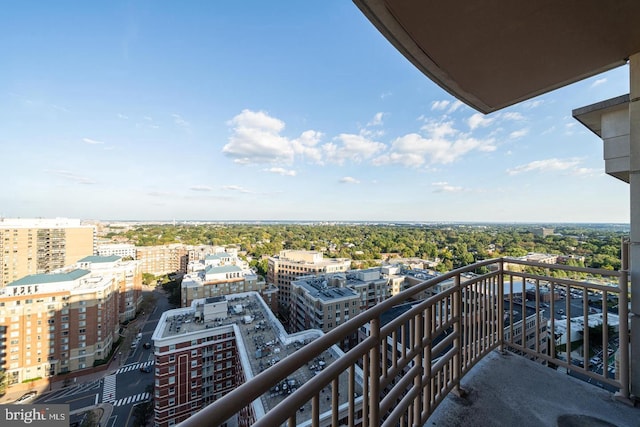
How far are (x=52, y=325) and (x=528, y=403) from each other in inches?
726

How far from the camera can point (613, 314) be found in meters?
1.90

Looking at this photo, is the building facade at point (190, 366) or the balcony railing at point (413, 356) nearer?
the balcony railing at point (413, 356)

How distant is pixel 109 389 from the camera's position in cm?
1091

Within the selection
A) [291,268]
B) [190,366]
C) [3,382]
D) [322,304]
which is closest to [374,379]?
[190,366]

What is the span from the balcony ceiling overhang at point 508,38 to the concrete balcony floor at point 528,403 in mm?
2162

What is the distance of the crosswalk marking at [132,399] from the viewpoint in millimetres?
9944

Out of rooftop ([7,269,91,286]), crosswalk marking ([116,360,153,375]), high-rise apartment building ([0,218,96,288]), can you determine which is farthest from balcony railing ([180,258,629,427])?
high-rise apartment building ([0,218,96,288])

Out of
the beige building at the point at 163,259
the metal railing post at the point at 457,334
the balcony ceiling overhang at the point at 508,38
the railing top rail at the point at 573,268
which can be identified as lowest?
the beige building at the point at 163,259

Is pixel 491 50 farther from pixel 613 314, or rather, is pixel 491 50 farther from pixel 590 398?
pixel 590 398

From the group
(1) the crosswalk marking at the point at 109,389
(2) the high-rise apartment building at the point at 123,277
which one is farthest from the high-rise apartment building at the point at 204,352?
(2) the high-rise apartment building at the point at 123,277

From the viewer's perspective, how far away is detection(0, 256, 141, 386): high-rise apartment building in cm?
1171

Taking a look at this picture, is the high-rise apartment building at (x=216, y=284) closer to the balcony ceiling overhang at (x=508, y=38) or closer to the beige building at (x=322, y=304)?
the beige building at (x=322, y=304)

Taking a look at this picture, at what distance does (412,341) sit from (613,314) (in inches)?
73.8

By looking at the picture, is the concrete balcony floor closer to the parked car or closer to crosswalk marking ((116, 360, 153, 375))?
crosswalk marking ((116, 360, 153, 375))
